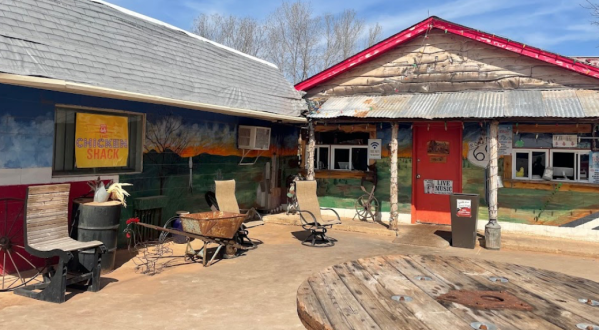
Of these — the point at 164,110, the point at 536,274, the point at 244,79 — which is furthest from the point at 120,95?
the point at 536,274

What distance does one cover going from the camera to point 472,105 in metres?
8.96

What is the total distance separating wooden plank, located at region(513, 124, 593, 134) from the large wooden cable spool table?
6.77m

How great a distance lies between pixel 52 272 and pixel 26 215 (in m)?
0.74

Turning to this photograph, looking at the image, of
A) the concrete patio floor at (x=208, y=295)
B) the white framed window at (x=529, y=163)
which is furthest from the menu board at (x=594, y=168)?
the concrete patio floor at (x=208, y=295)

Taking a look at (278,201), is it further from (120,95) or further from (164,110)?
(120,95)

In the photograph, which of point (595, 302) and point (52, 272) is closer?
point (595, 302)

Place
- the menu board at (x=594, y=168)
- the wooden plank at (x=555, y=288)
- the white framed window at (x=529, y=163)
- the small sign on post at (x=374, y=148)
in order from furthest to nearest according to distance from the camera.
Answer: the small sign on post at (x=374, y=148)
the white framed window at (x=529, y=163)
the menu board at (x=594, y=168)
the wooden plank at (x=555, y=288)

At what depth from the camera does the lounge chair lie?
319 inches

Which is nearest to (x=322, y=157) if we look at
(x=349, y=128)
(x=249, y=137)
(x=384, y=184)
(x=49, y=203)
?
(x=349, y=128)

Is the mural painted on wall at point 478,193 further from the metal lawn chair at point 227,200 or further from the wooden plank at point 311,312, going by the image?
the wooden plank at point 311,312

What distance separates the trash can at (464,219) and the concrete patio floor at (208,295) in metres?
0.43

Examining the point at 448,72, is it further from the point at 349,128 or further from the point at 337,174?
the point at 337,174

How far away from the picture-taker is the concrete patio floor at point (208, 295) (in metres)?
4.18

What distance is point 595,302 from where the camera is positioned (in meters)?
2.56
